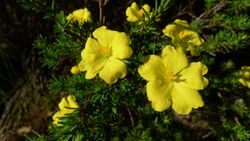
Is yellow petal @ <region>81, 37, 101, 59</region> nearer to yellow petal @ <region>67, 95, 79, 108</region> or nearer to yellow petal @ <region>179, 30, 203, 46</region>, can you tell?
yellow petal @ <region>67, 95, 79, 108</region>

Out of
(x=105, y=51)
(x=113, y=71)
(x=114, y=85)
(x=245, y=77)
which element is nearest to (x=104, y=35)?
(x=105, y=51)

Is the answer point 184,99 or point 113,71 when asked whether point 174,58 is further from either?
point 113,71

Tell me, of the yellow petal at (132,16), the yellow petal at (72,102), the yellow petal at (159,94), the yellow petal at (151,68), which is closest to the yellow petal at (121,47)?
the yellow petal at (151,68)

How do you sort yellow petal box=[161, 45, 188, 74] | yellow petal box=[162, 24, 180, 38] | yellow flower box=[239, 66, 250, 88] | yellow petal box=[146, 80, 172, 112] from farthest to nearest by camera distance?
yellow flower box=[239, 66, 250, 88]
yellow petal box=[162, 24, 180, 38]
yellow petal box=[161, 45, 188, 74]
yellow petal box=[146, 80, 172, 112]

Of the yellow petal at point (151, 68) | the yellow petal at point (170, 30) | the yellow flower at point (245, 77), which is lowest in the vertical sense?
the yellow flower at point (245, 77)

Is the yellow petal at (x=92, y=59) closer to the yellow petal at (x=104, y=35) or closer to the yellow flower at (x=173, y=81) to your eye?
the yellow petal at (x=104, y=35)

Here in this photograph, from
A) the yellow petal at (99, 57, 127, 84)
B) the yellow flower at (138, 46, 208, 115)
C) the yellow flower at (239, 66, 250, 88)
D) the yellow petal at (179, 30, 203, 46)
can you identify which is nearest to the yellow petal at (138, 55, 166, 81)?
the yellow flower at (138, 46, 208, 115)

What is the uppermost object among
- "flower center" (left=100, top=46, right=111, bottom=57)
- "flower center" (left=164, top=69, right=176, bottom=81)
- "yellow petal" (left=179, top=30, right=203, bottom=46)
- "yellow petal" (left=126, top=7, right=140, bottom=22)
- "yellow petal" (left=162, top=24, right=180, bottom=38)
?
"yellow petal" (left=126, top=7, right=140, bottom=22)
